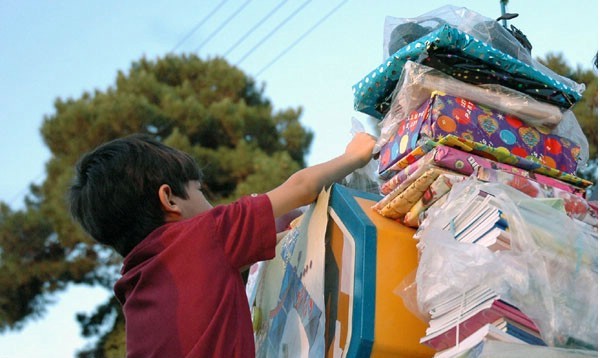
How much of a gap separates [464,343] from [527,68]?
0.83 m

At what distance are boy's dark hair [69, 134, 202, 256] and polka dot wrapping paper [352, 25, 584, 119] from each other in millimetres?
575

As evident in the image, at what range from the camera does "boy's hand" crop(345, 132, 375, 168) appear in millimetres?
2008

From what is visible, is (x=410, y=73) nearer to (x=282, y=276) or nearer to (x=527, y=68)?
(x=527, y=68)

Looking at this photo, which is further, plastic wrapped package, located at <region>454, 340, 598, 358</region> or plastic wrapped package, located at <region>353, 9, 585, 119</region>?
plastic wrapped package, located at <region>353, 9, 585, 119</region>

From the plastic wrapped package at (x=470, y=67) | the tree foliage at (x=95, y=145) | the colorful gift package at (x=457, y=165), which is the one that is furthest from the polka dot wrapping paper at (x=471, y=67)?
the tree foliage at (x=95, y=145)

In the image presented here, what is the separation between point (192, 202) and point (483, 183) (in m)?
0.73

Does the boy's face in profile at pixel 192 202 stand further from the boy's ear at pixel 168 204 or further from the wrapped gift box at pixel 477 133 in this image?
the wrapped gift box at pixel 477 133

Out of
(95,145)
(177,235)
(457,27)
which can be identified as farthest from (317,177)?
(95,145)

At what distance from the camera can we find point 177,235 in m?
1.75

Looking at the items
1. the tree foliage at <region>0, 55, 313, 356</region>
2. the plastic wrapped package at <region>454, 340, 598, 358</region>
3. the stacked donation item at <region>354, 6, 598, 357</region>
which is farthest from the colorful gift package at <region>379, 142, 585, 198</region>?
the tree foliage at <region>0, 55, 313, 356</region>

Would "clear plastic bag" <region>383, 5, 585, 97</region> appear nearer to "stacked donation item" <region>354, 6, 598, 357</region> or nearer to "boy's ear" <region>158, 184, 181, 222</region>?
"stacked donation item" <region>354, 6, 598, 357</region>

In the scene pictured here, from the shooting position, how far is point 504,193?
152cm

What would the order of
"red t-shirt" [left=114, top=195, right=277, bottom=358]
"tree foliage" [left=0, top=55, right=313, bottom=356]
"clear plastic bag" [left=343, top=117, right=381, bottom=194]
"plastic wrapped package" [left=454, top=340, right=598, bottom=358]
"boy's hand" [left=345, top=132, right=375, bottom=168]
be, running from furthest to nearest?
"tree foliage" [left=0, top=55, right=313, bottom=356]
"clear plastic bag" [left=343, top=117, right=381, bottom=194]
"boy's hand" [left=345, top=132, right=375, bottom=168]
"red t-shirt" [left=114, top=195, right=277, bottom=358]
"plastic wrapped package" [left=454, top=340, right=598, bottom=358]

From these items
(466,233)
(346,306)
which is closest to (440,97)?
(466,233)
